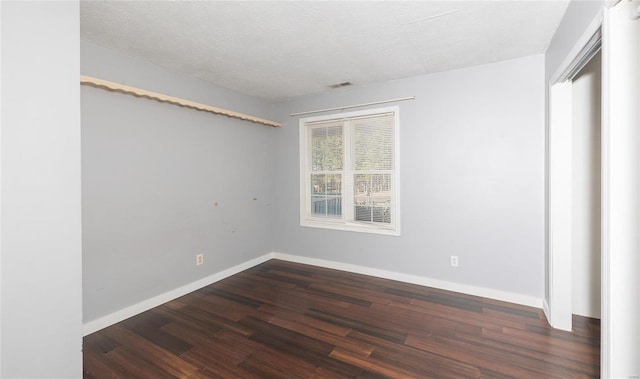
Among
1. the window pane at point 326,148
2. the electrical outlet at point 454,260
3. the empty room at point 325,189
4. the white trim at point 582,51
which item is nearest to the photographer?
the empty room at point 325,189

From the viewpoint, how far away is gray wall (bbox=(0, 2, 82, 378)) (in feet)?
4.53

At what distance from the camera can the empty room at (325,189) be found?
1438 millimetres

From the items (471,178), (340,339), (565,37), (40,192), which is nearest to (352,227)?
(471,178)

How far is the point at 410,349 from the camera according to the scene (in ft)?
7.30

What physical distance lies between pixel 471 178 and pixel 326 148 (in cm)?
191

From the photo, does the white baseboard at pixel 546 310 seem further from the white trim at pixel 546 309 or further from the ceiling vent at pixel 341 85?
the ceiling vent at pixel 341 85

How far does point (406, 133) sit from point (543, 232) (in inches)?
67.1

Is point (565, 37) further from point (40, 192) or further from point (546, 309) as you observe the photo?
point (40, 192)

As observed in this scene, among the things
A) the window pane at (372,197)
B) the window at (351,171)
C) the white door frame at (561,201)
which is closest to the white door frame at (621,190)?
the white door frame at (561,201)

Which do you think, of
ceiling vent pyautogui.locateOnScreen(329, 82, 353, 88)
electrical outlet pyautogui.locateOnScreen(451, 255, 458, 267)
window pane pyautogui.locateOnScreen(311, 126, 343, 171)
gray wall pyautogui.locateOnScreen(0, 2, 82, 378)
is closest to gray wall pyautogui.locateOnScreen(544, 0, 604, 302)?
electrical outlet pyautogui.locateOnScreen(451, 255, 458, 267)

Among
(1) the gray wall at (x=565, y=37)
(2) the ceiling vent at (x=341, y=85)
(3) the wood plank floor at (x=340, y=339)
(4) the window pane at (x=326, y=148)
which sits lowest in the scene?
(3) the wood plank floor at (x=340, y=339)

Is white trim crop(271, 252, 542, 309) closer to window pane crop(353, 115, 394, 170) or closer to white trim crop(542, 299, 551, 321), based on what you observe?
white trim crop(542, 299, 551, 321)

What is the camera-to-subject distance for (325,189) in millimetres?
4277

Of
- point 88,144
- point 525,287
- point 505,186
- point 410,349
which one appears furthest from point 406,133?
point 88,144
